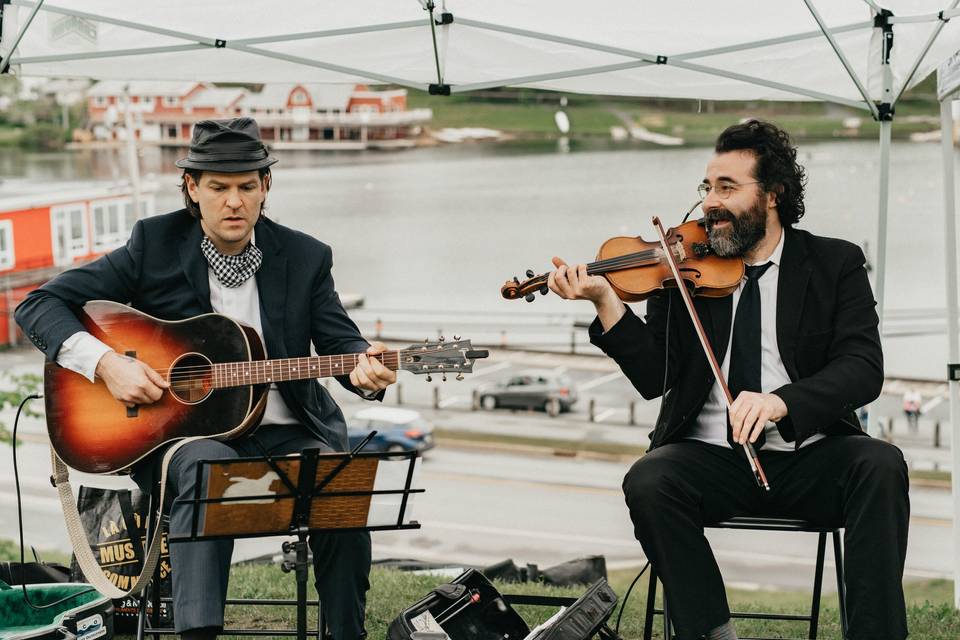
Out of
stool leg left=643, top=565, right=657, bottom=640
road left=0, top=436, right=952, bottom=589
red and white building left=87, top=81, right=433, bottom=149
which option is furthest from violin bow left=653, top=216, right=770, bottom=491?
red and white building left=87, top=81, right=433, bottom=149

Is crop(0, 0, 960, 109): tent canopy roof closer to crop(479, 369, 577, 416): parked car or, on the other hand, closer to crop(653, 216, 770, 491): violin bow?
crop(653, 216, 770, 491): violin bow

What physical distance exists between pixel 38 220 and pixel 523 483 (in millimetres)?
15710

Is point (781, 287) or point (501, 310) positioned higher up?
point (781, 287)

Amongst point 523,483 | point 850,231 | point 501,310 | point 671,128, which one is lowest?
point 523,483

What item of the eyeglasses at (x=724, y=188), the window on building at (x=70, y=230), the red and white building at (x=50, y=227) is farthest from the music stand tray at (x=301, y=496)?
the window on building at (x=70, y=230)

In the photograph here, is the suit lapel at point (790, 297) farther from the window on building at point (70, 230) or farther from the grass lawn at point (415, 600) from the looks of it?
the window on building at point (70, 230)

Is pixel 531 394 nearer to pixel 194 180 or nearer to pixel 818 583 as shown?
pixel 818 583

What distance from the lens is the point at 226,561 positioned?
291 cm

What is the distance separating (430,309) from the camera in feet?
104

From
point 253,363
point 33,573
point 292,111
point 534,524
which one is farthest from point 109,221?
point 253,363

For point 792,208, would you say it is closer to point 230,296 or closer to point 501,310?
point 230,296

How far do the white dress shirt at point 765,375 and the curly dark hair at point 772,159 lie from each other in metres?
0.15

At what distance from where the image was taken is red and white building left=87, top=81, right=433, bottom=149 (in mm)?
26625

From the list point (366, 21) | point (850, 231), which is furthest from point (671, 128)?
point (366, 21)
